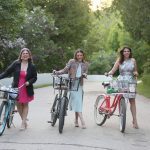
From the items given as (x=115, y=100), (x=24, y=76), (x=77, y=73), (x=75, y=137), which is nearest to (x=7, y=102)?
(x=24, y=76)

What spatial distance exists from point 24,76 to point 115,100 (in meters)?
2.23

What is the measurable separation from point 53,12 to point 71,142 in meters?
52.1

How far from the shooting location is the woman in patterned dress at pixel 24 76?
11969mm

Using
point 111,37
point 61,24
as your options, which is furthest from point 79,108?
point 111,37

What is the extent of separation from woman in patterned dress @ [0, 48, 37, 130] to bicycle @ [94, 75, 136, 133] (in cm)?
184

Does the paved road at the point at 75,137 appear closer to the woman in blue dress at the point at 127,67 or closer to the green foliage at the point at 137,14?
the woman in blue dress at the point at 127,67

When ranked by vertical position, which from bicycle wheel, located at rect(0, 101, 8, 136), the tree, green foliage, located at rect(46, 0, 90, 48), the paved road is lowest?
the paved road

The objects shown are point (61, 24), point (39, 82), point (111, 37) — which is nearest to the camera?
point (39, 82)

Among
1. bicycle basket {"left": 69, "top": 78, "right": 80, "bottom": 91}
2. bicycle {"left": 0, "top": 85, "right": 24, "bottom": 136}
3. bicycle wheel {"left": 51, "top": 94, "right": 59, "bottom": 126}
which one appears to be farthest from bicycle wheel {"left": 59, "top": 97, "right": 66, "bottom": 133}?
bicycle {"left": 0, "top": 85, "right": 24, "bottom": 136}

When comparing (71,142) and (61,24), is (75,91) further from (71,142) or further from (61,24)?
(61,24)

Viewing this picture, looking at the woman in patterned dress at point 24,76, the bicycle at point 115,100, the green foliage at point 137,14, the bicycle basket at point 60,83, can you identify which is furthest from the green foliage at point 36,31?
the woman in patterned dress at point 24,76

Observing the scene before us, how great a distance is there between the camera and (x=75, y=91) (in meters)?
12.6

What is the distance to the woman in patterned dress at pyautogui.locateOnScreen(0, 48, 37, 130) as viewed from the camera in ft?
39.3

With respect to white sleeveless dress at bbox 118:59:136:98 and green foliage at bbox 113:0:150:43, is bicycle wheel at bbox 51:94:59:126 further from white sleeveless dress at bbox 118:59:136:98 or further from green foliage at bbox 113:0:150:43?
green foliage at bbox 113:0:150:43
